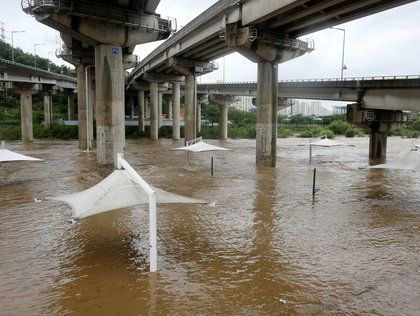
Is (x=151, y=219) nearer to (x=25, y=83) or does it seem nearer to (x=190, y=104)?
(x=190, y=104)

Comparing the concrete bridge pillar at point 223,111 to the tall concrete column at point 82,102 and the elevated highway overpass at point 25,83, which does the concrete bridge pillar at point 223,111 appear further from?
the tall concrete column at point 82,102

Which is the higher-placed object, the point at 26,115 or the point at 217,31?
the point at 217,31

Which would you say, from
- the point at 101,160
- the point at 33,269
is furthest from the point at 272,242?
the point at 101,160

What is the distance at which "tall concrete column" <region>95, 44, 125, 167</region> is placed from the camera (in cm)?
2334

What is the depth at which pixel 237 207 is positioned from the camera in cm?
1622

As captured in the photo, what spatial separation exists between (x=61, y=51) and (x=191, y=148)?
894 inches

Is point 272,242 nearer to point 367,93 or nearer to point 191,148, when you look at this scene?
point 191,148

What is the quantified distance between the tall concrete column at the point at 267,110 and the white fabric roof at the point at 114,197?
20.0 m

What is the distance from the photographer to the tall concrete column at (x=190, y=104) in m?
43.8

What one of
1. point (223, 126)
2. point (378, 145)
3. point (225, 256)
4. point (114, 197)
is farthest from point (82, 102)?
point (225, 256)

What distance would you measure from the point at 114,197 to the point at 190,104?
35694 millimetres

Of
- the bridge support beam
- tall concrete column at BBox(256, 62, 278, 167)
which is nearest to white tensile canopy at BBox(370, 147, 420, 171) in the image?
tall concrete column at BBox(256, 62, 278, 167)

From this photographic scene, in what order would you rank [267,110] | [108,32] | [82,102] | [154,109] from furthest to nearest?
[154,109], [82,102], [267,110], [108,32]

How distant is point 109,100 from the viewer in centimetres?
2342
